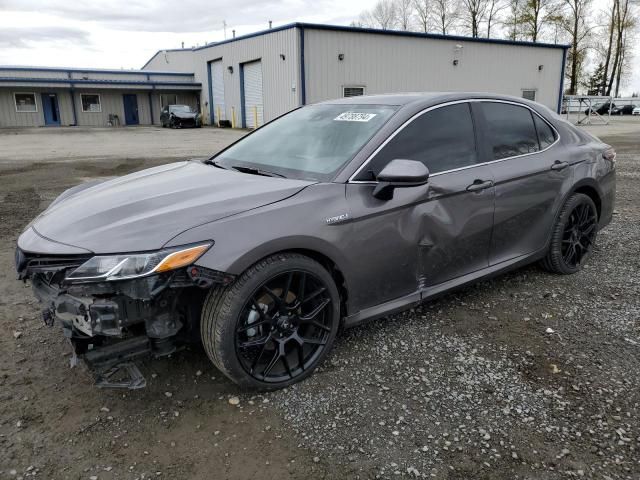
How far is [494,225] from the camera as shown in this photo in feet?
12.4

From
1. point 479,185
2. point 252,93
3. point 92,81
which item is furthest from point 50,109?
point 479,185

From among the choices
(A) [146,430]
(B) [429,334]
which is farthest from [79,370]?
(B) [429,334]

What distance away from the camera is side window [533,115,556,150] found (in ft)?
14.0

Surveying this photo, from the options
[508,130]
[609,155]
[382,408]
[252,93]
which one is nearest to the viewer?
[382,408]

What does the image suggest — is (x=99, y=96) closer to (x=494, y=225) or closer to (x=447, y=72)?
(x=447, y=72)

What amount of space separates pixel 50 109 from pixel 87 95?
2743 millimetres

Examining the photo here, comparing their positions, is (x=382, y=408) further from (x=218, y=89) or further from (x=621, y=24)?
(x=621, y=24)

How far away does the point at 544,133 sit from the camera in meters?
4.31

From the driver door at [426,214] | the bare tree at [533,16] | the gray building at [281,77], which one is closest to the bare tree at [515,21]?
the bare tree at [533,16]

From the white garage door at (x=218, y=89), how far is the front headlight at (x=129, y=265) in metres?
32.7

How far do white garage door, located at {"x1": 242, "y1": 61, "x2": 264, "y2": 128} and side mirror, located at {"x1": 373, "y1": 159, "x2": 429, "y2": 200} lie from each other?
25456 mm

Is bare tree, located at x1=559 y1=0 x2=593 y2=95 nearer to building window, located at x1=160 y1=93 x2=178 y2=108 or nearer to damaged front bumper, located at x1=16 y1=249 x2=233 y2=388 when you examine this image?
building window, located at x1=160 y1=93 x2=178 y2=108

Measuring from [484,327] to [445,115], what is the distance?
4.94 ft

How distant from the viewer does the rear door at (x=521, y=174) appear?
3.84 meters
